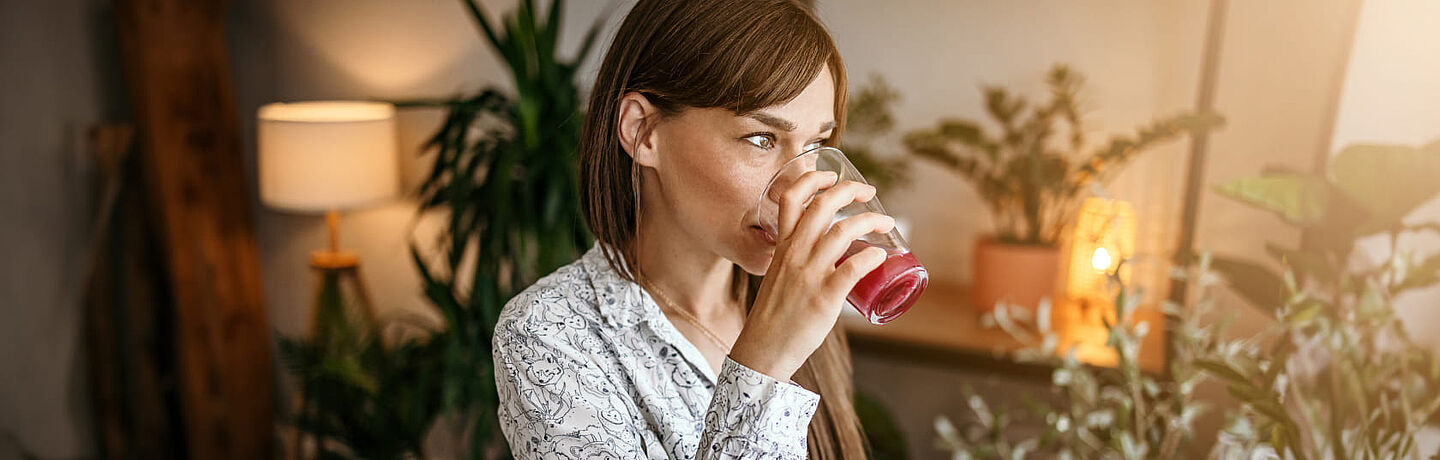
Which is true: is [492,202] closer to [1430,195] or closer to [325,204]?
[325,204]

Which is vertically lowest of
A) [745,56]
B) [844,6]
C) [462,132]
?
[462,132]

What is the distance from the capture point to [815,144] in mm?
911

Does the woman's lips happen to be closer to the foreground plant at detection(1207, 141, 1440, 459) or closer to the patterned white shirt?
the patterned white shirt

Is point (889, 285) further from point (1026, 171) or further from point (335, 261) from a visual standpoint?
point (335, 261)

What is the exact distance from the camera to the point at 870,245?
81 centimetres

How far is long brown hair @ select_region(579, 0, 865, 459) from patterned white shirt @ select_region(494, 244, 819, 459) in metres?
0.06

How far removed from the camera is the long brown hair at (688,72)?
854 millimetres

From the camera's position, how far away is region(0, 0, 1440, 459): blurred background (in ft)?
5.37

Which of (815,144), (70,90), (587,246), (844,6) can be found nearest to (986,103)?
(844,6)

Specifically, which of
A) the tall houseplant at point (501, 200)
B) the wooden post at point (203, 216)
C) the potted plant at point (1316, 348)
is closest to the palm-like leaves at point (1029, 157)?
the potted plant at point (1316, 348)

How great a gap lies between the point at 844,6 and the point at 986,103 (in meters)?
0.47

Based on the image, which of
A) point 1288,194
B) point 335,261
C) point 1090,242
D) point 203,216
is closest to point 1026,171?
point 1090,242

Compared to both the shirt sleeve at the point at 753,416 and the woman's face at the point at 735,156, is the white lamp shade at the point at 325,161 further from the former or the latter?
the shirt sleeve at the point at 753,416

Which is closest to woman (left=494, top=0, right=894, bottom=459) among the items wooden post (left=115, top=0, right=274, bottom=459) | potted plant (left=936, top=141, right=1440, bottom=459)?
potted plant (left=936, top=141, right=1440, bottom=459)
